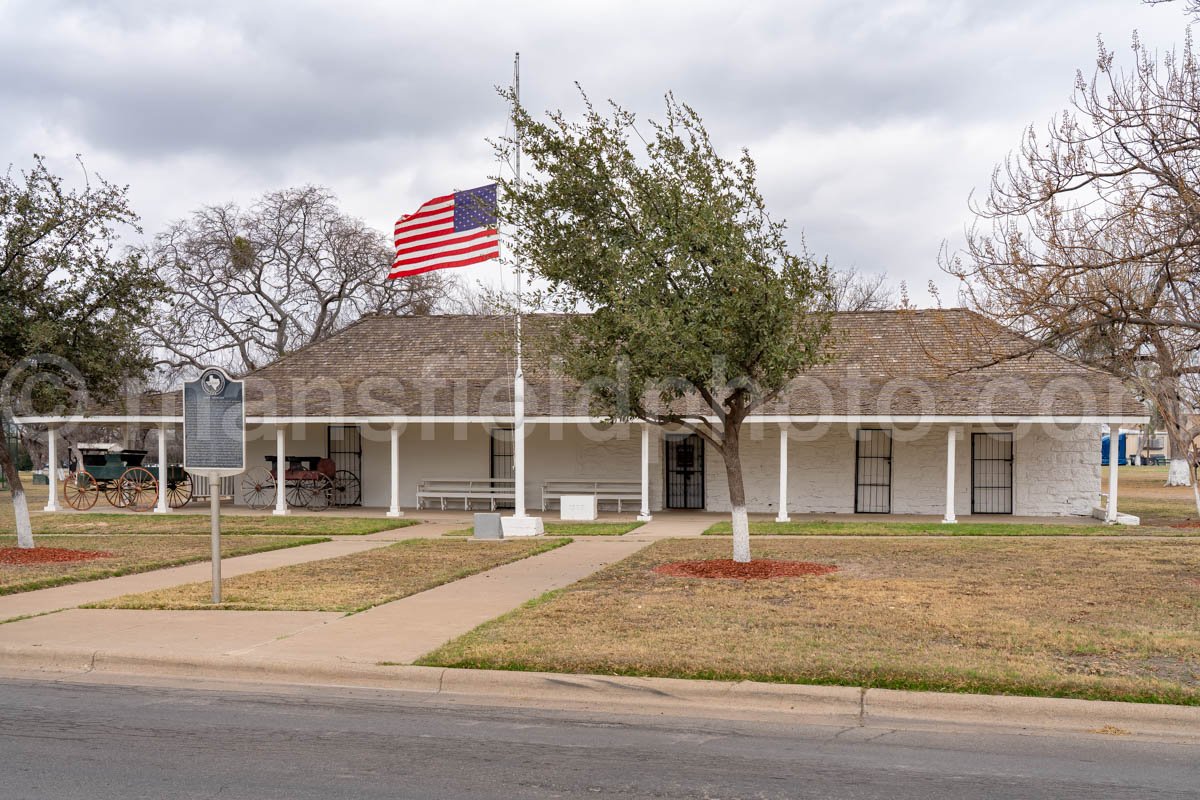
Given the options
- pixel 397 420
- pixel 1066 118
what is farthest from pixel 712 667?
pixel 397 420

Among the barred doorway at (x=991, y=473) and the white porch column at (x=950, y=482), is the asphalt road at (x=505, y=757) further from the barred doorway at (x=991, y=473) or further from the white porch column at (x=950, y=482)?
the barred doorway at (x=991, y=473)

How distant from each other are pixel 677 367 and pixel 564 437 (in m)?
13.6

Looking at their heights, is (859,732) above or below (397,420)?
below

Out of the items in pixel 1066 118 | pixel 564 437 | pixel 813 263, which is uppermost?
pixel 1066 118

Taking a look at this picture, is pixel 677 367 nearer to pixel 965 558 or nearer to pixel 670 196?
pixel 670 196

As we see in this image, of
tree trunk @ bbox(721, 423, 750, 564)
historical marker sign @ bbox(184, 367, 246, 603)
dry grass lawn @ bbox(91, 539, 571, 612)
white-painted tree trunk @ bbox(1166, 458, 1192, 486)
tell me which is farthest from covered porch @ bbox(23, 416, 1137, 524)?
white-painted tree trunk @ bbox(1166, 458, 1192, 486)

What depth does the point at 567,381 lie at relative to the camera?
79.0 feet

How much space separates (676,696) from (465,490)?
18341 millimetres

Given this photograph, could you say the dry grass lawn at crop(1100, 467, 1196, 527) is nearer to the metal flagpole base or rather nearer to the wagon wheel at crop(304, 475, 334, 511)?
the metal flagpole base

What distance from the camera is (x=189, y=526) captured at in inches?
856

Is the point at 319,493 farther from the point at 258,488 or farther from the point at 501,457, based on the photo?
the point at 501,457

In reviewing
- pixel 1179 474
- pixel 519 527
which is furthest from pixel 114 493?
pixel 1179 474

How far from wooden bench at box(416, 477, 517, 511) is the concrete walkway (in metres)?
5.08

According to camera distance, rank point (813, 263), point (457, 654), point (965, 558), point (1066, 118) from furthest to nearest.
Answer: point (965, 558)
point (813, 263)
point (1066, 118)
point (457, 654)
